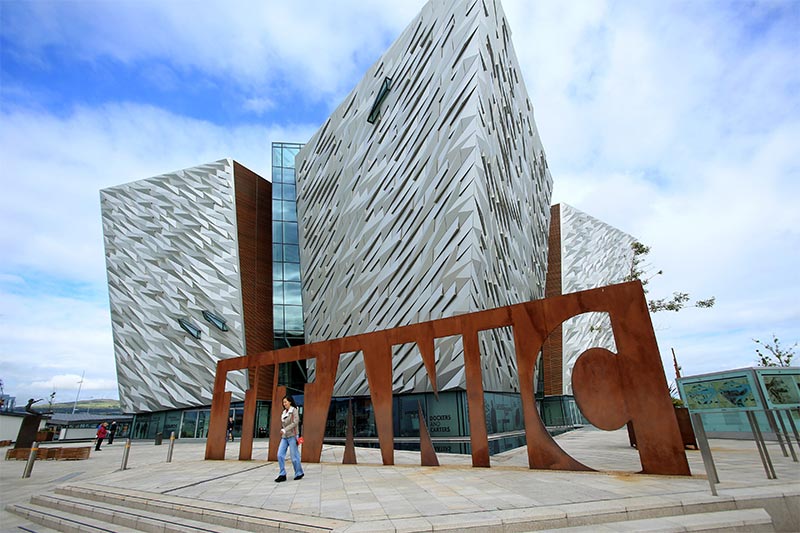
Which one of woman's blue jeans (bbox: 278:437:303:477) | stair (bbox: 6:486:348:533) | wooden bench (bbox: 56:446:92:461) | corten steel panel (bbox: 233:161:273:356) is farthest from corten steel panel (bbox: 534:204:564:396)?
stair (bbox: 6:486:348:533)

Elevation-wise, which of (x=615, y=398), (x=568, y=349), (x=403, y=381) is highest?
(x=568, y=349)

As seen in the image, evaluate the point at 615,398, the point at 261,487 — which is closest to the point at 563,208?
the point at 615,398

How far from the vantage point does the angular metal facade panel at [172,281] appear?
28812 mm

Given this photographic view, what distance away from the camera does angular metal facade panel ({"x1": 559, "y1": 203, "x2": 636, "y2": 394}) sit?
33438mm

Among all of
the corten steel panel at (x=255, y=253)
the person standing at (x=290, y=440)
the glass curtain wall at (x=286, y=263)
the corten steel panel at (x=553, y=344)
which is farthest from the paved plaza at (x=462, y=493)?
the corten steel panel at (x=553, y=344)

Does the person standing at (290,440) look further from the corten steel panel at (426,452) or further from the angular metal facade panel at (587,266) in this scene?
the angular metal facade panel at (587,266)

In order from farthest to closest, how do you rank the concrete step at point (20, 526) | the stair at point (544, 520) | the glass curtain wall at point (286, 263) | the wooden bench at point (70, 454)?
1. the glass curtain wall at point (286, 263)
2. the wooden bench at point (70, 454)
3. the concrete step at point (20, 526)
4. the stair at point (544, 520)

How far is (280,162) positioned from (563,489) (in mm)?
34883

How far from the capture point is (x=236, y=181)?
3319 cm

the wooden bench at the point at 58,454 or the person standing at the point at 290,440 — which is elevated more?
the person standing at the point at 290,440

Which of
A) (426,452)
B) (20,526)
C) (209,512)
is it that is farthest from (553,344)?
(20,526)

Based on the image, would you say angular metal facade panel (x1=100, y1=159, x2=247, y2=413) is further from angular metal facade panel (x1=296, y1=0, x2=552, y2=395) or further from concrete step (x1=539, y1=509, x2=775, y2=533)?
concrete step (x1=539, y1=509, x2=775, y2=533)

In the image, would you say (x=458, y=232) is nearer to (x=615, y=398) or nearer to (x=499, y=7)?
(x=615, y=398)

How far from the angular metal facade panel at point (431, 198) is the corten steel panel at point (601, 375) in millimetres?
7328
